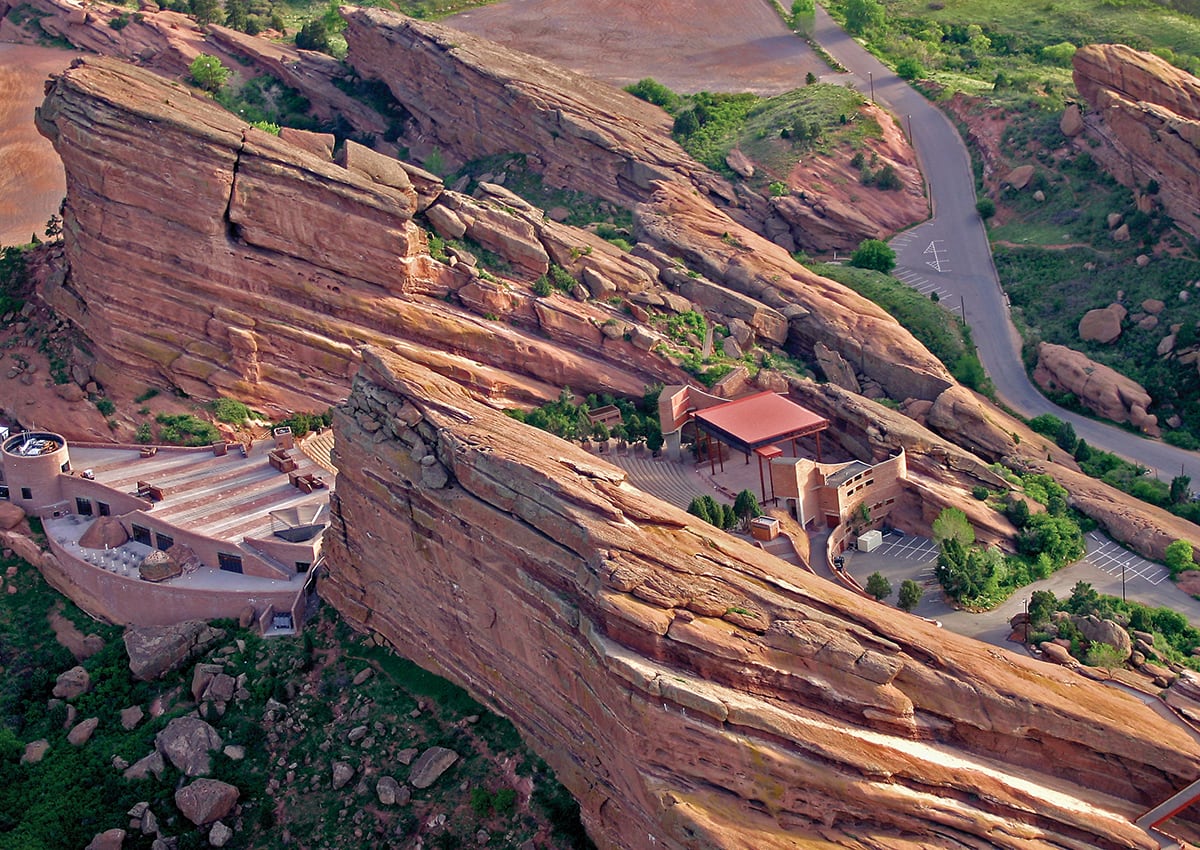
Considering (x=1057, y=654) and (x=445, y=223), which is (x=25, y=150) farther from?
(x=1057, y=654)

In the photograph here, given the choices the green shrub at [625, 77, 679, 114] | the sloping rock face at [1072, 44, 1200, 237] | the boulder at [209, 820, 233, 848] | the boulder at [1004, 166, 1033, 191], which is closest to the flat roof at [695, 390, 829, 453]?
the boulder at [209, 820, 233, 848]

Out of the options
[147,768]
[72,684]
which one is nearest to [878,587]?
[147,768]

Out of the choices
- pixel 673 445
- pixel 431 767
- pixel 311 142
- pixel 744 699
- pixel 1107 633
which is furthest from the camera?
pixel 311 142

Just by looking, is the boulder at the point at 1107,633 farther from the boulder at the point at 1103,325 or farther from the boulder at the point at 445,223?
the boulder at the point at 445,223

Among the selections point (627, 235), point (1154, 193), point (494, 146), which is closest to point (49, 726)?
point (627, 235)

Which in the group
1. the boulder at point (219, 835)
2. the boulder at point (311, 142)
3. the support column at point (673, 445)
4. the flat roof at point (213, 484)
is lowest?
the boulder at point (219, 835)

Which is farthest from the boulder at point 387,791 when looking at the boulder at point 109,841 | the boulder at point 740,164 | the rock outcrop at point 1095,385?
the boulder at point 740,164

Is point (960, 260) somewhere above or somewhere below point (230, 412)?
above
